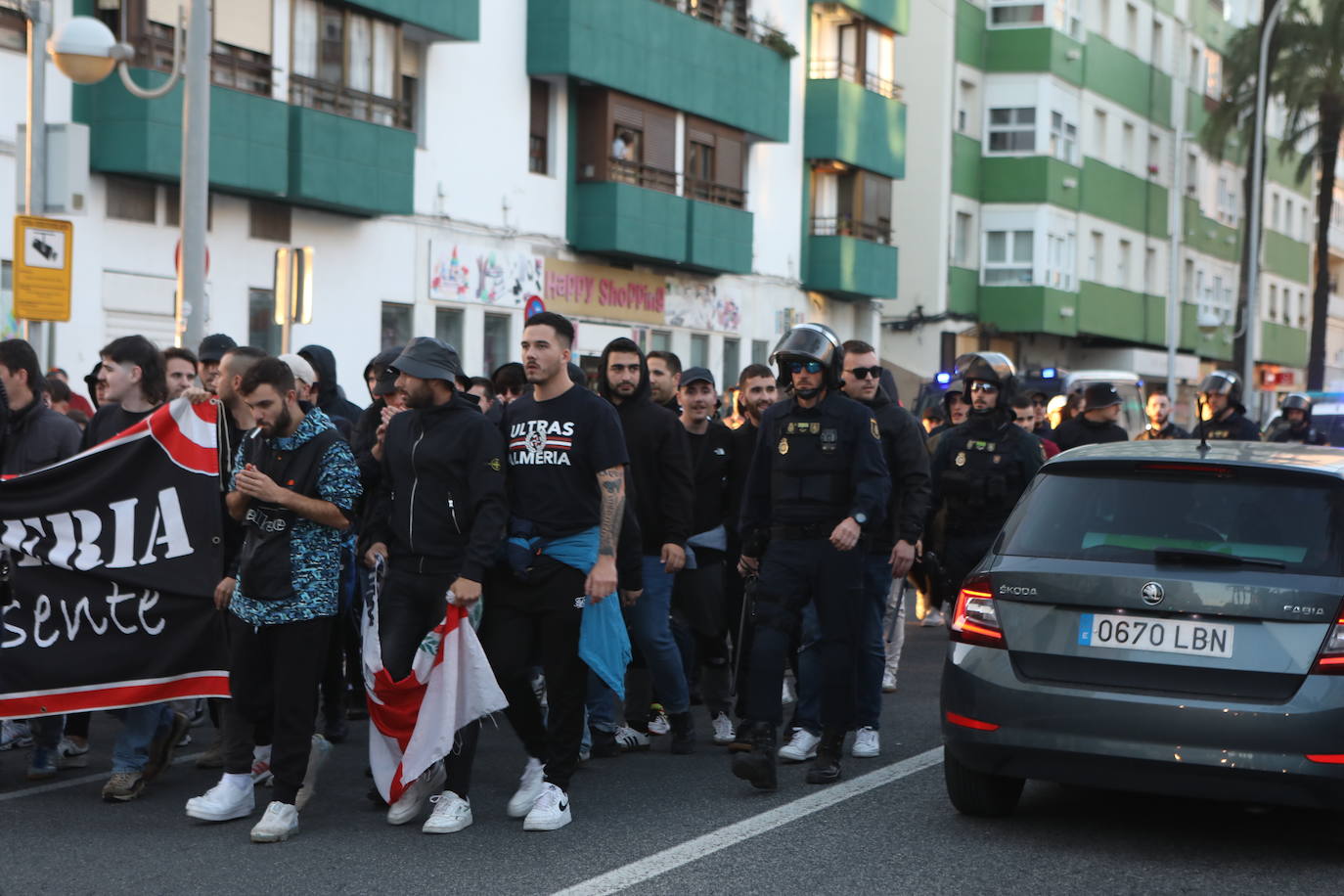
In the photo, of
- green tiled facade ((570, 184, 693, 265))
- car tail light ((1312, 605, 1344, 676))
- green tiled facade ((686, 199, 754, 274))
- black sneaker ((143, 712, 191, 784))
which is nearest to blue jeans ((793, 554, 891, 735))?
car tail light ((1312, 605, 1344, 676))

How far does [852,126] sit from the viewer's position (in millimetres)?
35281

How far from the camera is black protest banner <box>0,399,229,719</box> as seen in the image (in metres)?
7.70

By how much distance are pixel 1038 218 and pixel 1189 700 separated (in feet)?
126

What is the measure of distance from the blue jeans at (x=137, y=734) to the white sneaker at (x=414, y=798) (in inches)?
44.8

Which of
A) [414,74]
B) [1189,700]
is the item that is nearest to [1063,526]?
[1189,700]

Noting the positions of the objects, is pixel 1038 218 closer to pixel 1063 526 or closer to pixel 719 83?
pixel 719 83

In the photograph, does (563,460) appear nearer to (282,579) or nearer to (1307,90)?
(282,579)

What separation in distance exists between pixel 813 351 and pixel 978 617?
1.78 meters

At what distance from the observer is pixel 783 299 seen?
34469mm

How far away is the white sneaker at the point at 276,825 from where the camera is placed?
6.73 m

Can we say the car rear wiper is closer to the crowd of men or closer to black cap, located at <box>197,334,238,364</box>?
the crowd of men

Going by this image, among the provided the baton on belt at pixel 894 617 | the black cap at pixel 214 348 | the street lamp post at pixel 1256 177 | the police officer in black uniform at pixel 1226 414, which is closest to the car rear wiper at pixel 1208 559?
the baton on belt at pixel 894 617

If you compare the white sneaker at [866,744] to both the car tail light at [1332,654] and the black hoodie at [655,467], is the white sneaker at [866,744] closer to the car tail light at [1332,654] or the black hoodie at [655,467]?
the black hoodie at [655,467]

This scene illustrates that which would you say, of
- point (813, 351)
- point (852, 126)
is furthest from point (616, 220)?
point (813, 351)
